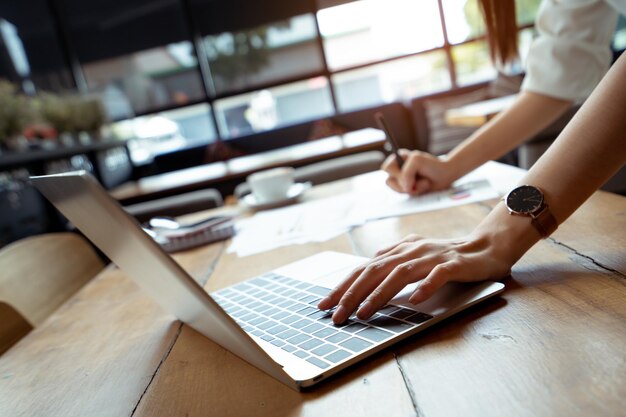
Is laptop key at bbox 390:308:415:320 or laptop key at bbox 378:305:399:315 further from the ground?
laptop key at bbox 390:308:415:320

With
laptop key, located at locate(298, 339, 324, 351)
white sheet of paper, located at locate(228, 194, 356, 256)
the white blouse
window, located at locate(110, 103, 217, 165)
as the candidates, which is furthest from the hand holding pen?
window, located at locate(110, 103, 217, 165)

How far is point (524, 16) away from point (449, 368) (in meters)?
6.16

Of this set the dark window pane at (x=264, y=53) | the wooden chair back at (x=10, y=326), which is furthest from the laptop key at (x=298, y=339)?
the dark window pane at (x=264, y=53)

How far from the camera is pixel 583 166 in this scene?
2.09 ft

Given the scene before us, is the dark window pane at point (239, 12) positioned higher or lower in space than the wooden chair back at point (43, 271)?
higher

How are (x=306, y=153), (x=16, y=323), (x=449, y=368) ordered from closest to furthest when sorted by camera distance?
1. (x=449, y=368)
2. (x=16, y=323)
3. (x=306, y=153)

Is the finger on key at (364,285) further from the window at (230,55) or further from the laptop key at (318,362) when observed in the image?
the window at (230,55)

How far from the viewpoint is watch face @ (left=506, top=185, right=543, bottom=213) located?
644 mm

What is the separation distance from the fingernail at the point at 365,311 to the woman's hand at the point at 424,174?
643 millimetres

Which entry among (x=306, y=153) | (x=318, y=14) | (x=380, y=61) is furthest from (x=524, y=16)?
(x=306, y=153)

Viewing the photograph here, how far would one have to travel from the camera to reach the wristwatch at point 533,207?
637 mm

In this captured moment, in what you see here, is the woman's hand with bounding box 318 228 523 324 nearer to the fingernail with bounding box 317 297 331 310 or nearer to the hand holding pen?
the fingernail with bounding box 317 297 331 310

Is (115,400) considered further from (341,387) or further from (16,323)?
(16,323)

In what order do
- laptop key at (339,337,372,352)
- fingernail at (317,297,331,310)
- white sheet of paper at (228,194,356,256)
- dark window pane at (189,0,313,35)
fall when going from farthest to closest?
dark window pane at (189,0,313,35), white sheet of paper at (228,194,356,256), fingernail at (317,297,331,310), laptop key at (339,337,372,352)
